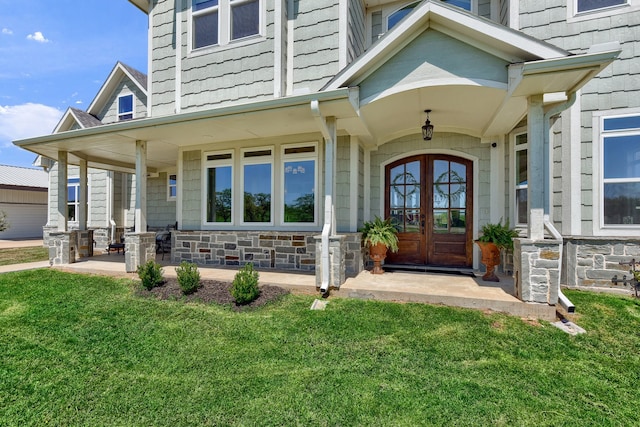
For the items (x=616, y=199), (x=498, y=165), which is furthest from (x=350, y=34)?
(x=616, y=199)

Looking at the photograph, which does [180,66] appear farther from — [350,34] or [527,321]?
[527,321]

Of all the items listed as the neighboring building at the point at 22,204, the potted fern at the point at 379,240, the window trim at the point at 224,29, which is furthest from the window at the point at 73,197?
the potted fern at the point at 379,240

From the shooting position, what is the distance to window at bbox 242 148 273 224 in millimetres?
6406

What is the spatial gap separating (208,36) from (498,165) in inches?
270

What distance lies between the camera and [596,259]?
15.3 ft

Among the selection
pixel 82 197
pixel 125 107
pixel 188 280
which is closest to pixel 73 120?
pixel 125 107

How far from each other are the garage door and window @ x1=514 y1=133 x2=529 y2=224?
21.2 meters

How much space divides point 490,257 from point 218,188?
18.8 feet

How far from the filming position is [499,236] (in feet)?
15.6

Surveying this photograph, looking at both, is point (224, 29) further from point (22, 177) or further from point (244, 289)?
point (22, 177)

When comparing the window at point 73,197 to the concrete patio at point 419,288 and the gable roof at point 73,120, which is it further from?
the concrete patio at point 419,288

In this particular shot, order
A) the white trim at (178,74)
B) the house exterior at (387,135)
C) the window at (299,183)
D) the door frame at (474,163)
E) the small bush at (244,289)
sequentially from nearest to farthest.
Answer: the house exterior at (387,135)
the small bush at (244,289)
the door frame at (474,163)
the window at (299,183)
the white trim at (178,74)

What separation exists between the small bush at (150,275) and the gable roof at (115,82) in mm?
8043

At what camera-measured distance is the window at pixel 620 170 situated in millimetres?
4555
